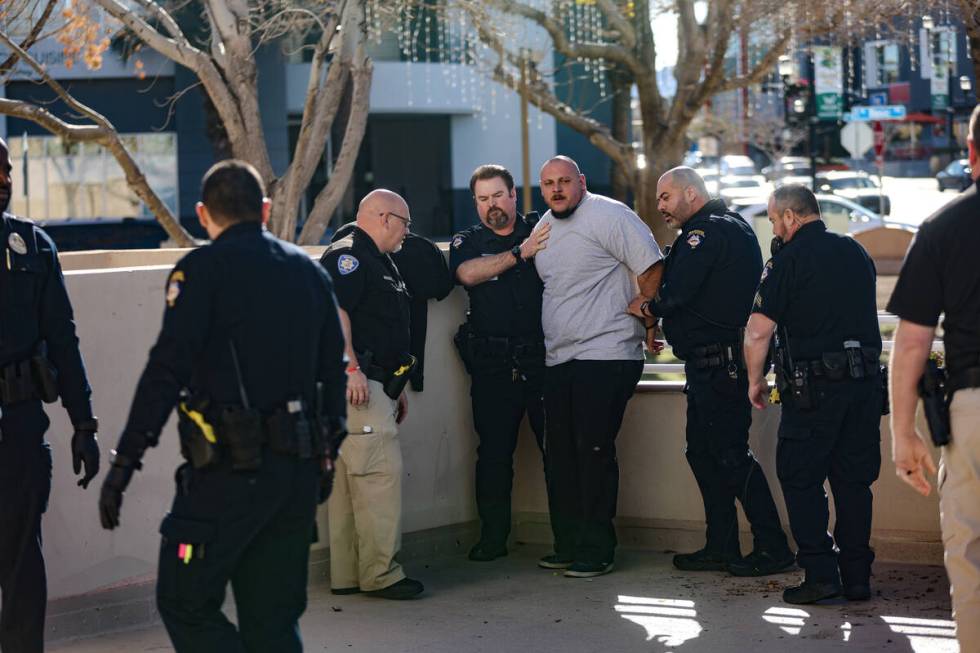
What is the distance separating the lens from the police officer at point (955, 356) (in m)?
4.40

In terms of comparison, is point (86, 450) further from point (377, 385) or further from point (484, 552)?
point (484, 552)

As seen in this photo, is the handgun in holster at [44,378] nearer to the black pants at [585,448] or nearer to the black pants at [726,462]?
the black pants at [585,448]

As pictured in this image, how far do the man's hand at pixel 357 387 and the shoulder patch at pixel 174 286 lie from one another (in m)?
2.42

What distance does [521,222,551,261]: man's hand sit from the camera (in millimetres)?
7203

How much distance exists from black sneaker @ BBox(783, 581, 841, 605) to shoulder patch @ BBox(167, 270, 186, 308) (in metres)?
3.41

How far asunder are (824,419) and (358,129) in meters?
6.99

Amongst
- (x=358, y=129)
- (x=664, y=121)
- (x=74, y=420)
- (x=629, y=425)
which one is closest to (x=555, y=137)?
(x=664, y=121)

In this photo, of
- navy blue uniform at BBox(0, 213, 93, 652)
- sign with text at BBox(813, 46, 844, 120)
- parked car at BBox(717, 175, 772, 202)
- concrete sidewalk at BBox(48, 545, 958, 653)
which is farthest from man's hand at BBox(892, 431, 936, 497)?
parked car at BBox(717, 175, 772, 202)

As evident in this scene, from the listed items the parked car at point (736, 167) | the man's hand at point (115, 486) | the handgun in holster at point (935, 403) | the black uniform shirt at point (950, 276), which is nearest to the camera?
the man's hand at point (115, 486)

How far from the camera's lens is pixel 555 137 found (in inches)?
1563

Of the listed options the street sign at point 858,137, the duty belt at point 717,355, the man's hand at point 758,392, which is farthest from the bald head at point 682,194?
the street sign at point 858,137

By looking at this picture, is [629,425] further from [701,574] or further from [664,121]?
[664,121]

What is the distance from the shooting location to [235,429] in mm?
4117

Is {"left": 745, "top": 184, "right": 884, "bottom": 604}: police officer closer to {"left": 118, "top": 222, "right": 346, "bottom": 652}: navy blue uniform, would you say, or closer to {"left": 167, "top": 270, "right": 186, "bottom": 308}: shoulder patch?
{"left": 118, "top": 222, "right": 346, "bottom": 652}: navy blue uniform
